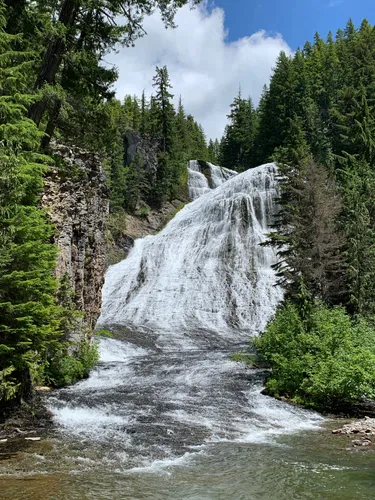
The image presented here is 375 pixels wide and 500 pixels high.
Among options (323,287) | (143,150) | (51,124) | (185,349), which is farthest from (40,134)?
(143,150)

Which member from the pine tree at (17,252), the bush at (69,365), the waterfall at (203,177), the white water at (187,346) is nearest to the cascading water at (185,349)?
the white water at (187,346)

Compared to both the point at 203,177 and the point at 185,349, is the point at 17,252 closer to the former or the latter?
the point at 185,349

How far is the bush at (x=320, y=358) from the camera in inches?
488

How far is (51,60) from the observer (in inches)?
472

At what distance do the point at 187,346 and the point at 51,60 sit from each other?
16066 millimetres

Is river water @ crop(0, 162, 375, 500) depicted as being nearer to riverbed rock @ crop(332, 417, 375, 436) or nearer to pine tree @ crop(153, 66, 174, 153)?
riverbed rock @ crop(332, 417, 375, 436)

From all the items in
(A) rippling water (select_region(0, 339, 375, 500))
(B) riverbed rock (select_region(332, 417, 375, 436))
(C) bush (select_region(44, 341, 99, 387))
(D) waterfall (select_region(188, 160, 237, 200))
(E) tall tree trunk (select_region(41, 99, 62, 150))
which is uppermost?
(D) waterfall (select_region(188, 160, 237, 200))

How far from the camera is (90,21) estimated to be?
12.7 meters

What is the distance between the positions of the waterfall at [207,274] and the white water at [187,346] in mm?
88

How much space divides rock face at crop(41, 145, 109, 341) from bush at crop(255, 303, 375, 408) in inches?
292

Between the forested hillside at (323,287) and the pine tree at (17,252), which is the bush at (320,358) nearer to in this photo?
Result: the forested hillside at (323,287)

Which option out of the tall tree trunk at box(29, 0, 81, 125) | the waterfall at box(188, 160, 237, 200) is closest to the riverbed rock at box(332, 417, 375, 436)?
the tall tree trunk at box(29, 0, 81, 125)

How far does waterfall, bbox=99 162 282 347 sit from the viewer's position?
29531mm

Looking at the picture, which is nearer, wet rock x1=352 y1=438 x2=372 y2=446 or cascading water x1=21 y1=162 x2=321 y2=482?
wet rock x1=352 y1=438 x2=372 y2=446
